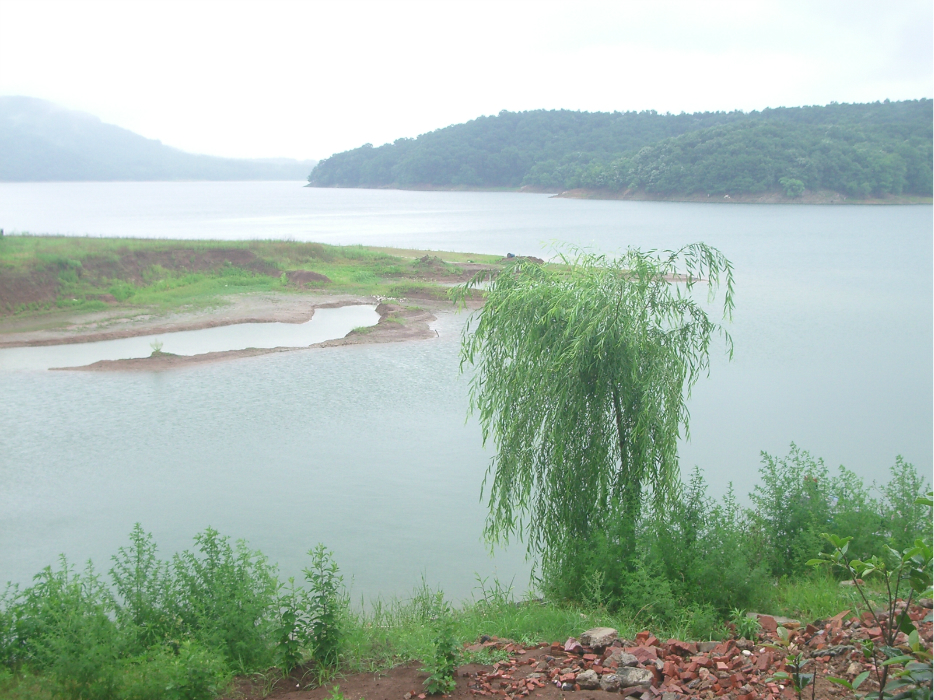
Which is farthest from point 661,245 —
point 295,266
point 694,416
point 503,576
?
point 503,576

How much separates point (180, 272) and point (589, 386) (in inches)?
1383

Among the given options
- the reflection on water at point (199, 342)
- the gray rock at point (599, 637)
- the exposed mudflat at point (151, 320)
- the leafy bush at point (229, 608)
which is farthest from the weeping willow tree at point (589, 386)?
the exposed mudflat at point (151, 320)

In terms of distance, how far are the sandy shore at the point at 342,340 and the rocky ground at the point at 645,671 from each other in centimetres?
2067

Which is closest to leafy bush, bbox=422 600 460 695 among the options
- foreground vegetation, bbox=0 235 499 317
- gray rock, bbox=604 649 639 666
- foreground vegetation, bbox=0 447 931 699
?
foreground vegetation, bbox=0 447 931 699

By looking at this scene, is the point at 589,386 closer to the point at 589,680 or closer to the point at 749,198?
the point at 589,680

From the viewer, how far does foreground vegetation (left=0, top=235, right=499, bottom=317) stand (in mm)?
34031

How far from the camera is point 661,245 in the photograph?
177 feet

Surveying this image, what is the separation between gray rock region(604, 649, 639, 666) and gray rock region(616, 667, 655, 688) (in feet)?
0.60

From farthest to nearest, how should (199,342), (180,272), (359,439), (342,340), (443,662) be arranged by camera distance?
(180,272) < (199,342) < (342,340) < (359,439) < (443,662)

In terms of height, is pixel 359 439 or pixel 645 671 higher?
pixel 645 671

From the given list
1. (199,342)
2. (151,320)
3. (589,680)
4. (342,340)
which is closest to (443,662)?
(589,680)

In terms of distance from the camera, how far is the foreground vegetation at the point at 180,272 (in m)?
34.0

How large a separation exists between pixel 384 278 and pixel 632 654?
1462 inches

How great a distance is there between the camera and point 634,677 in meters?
5.75
